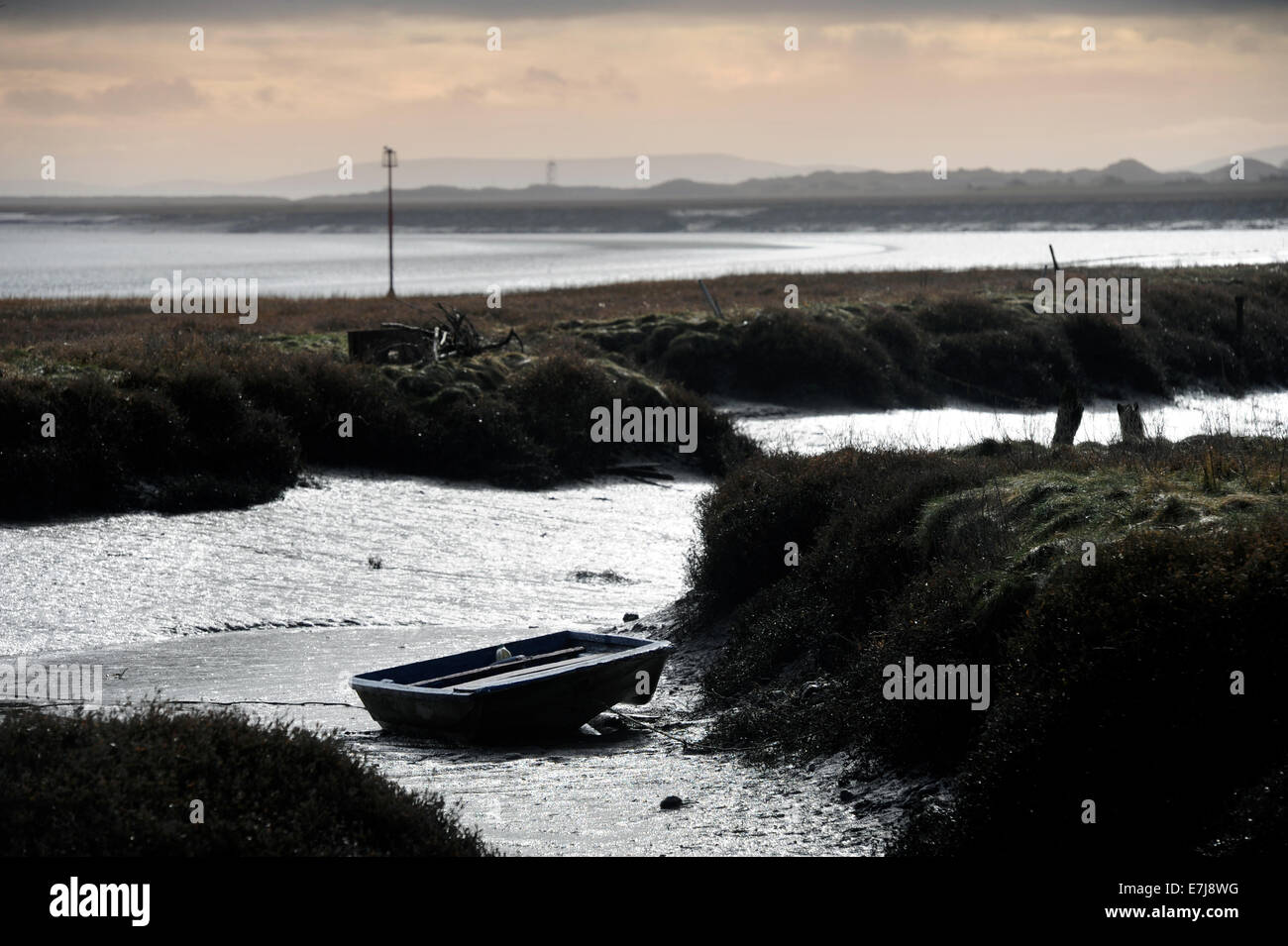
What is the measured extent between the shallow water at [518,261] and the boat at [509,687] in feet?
172

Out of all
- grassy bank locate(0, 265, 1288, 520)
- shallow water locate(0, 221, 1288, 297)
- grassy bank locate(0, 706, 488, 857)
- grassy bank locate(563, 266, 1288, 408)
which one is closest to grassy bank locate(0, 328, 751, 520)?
grassy bank locate(0, 265, 1288, 520)

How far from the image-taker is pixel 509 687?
42.7 feet

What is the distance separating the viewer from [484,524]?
82.5ft

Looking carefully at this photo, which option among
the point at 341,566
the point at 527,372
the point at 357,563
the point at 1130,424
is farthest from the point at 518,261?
the point at 1130,424

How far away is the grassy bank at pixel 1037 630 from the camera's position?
8.70 meters

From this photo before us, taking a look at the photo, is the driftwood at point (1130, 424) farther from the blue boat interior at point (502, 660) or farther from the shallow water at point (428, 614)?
the blue boat interior at point (502, 660)

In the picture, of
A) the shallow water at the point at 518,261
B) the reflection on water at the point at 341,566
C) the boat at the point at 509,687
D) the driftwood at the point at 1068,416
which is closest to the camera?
the boat at the point at 509,687

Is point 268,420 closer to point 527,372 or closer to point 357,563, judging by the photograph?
point 357,563

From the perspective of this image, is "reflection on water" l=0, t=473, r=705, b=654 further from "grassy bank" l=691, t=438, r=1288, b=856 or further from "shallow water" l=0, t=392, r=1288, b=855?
"grassy bank" l=691, t=438, r=1288, b=856

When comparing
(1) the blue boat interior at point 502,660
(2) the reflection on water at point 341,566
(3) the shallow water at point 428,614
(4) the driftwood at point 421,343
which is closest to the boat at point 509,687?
(1) the blue boat interior at point 502,660
